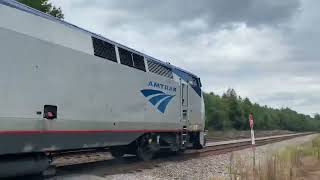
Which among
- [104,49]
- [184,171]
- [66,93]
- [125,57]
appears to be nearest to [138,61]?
[125,57]

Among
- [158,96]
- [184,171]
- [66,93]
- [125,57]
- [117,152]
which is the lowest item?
[184,171]

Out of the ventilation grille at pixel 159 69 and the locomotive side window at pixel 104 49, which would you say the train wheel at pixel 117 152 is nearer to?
the ventilation grille at pixel 159 69

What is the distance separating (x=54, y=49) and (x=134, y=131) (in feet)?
15.8

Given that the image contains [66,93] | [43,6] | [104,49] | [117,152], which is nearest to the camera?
[66,93]

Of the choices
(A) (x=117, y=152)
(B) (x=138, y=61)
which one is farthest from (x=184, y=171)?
(B) (x=138, y=61)

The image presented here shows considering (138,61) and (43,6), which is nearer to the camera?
(138,61)

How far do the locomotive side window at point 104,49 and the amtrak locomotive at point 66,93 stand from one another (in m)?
0.03

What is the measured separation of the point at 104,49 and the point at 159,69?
426 centimetres

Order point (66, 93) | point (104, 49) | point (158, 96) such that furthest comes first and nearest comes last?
point (158, 96) < point (104, 49) < point (66, 93)

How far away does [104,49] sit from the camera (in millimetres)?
12969

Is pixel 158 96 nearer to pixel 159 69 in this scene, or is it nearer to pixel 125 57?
pixel 159 69

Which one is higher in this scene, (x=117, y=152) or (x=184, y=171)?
(x=117, y=152)

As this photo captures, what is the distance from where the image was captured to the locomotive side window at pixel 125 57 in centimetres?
1398

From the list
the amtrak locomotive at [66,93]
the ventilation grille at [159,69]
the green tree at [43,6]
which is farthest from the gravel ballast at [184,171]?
the green tree at [43,6]
